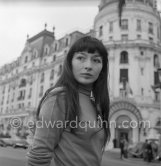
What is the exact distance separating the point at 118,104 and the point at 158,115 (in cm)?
525

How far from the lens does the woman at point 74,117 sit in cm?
125

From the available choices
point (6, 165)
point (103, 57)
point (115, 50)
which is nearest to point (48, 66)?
point (115, 50)

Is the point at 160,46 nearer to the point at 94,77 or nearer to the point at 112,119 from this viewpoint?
the point at 112,119

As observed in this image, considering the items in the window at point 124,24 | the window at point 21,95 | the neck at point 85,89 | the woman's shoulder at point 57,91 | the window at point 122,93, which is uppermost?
the window at point 124,24

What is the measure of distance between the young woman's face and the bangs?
25mm

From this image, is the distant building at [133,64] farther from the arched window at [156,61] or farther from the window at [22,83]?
the window at [22,83]

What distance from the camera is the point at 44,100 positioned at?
133cm

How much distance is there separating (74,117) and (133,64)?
107ft

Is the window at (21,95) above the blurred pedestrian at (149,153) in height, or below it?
above

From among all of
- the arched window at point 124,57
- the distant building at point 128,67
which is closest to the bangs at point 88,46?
the distant building at point 128,67

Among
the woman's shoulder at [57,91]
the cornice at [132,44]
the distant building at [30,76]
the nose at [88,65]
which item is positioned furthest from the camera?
the distant building at [30,76]

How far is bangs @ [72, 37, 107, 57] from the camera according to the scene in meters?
1.48
